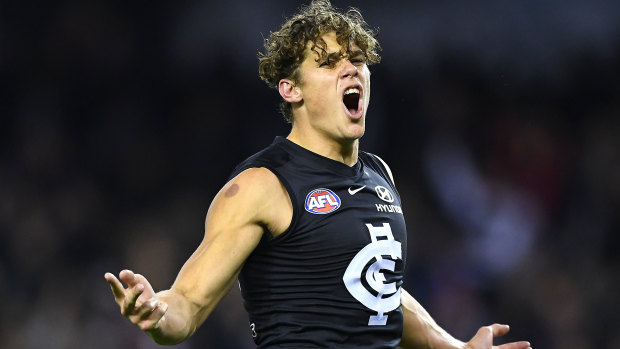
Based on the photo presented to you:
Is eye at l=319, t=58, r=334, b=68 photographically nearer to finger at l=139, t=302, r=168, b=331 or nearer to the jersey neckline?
the jersey neckline

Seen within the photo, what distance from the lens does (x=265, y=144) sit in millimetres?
8172

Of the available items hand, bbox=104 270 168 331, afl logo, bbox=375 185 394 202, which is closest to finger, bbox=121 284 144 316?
hand, bbox=104 270 168 331

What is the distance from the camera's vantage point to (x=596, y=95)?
331 inches

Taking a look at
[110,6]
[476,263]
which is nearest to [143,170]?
[110,6]

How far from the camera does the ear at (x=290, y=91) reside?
382 cm

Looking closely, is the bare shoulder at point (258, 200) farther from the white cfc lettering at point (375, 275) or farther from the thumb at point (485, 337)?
the thumb at point (485, 337)

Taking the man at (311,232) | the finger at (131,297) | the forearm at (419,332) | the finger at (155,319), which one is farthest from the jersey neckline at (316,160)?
the finger at (131,297)

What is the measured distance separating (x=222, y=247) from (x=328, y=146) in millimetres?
796

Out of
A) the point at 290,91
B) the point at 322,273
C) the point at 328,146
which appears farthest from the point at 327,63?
the point at 322,273

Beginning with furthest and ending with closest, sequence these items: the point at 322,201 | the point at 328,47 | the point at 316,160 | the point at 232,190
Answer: the point at 328,47 → the point at 316,160 → the point at 322,201 → the point at 232,190

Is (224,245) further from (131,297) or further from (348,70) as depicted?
(348,70)

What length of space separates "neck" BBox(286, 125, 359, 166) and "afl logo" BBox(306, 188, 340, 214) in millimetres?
266

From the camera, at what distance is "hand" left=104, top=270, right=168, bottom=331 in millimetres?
2660

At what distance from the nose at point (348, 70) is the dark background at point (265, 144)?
4025 mm
